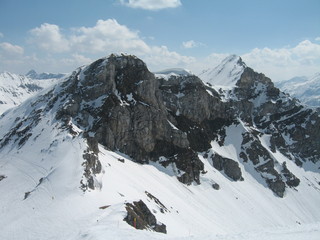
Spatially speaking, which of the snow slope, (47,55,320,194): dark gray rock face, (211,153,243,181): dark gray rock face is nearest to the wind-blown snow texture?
the snow slope

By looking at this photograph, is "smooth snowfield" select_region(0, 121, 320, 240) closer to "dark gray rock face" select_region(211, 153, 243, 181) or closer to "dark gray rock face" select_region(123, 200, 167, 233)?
"dark gray rock face" select_region(123, 200, 167, 233)

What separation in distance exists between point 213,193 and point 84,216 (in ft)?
255

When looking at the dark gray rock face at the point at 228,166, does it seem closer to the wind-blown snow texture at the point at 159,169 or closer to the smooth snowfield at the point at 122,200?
the wind-blown snow texture at the point at 159,169

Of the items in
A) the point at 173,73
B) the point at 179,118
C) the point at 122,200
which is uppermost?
the point at 173,73

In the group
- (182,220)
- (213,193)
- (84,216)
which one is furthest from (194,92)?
(84,216)

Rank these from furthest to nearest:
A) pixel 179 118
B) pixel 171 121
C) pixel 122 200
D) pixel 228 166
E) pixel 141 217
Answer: pixel 179 118
pixel 228 166
pixel 171 121
pixel 122 200
pixel 141 217

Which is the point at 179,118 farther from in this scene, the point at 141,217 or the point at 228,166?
the point at 141,217

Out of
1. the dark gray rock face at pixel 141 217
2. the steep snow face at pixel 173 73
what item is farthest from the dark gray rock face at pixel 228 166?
the dark gray rock face at pixel 141 217

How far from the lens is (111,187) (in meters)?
60.8

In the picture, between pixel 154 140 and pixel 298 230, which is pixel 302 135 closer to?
pixel 154 140

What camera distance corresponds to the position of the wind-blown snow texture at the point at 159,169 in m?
42.2

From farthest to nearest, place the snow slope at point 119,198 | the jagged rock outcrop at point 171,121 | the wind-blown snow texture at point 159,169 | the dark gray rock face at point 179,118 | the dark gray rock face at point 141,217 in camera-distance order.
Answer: the dark gray rock face at point 179,118 → the jagged rock outcrop at point 171,121 → the wind-blown snow texture at point 159,169 → the dark gray rock face at point 141,217 → the snow slope at point 119,198

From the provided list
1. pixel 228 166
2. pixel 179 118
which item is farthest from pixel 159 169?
pixel 228 166

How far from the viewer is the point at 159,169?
109m
